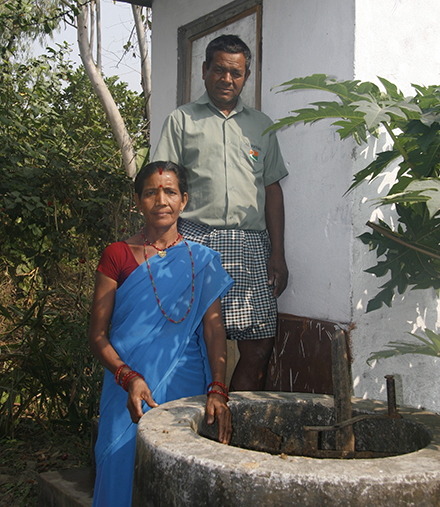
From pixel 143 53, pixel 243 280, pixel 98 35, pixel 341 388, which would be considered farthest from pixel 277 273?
pixel 98 35

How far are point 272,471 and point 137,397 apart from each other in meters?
0.83

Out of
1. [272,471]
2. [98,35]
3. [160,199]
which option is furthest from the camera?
[98,35]

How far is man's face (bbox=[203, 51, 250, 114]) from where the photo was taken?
268cm

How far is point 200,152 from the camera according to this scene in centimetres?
271

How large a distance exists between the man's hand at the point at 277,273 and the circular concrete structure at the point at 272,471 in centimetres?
120

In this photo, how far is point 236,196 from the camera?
2652 mm

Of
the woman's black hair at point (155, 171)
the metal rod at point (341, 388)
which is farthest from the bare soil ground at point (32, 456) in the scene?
the metal rod at point (341, 388)

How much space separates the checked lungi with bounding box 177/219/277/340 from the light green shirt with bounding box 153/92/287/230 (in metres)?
0.06

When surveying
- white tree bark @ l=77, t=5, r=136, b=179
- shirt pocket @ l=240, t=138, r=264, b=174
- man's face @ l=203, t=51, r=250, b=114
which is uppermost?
white tree bark @ l=77, t=5, r=136, b=179

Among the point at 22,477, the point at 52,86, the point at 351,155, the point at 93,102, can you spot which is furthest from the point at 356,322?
the point at 93,102

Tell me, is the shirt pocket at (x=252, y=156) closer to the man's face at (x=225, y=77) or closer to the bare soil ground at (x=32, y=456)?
the man's face at (x=225, y=77)

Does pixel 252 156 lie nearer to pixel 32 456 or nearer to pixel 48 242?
pixel 32 456

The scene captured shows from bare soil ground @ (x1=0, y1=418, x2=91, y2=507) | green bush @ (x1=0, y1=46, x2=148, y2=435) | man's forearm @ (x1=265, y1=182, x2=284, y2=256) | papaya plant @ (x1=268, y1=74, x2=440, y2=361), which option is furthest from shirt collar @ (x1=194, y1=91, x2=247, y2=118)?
bare soil ground @ (x1=0, y1=418, x2=91, y2=507)

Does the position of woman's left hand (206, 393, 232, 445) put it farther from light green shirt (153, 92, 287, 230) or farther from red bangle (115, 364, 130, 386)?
light green shirt (153, 92, 287, 230)
